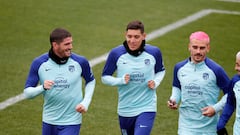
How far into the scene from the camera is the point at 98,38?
19.5 meters

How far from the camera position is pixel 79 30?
2023cm

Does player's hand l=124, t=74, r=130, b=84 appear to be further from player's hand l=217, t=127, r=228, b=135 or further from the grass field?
the grass field

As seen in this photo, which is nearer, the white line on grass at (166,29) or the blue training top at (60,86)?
the blue training top at (60,86)

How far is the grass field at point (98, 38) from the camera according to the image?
13469 mm

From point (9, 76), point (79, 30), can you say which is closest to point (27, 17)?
point (79, 30)

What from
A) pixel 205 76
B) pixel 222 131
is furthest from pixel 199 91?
pixel 222 131

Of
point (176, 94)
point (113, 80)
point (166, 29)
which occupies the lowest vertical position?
point (166, 29)

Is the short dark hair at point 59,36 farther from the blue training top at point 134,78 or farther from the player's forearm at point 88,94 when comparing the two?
the blue training top at point 134,78

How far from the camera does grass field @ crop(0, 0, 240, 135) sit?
13469 millimetres

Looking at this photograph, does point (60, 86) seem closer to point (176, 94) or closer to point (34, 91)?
point (34, 91)

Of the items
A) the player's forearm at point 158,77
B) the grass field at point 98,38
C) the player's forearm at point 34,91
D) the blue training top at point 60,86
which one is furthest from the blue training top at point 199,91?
the grass field at point 98,38

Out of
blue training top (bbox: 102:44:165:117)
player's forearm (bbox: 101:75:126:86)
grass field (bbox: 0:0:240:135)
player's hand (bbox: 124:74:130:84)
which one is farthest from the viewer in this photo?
grass field (bbox: 0:0:240:135)

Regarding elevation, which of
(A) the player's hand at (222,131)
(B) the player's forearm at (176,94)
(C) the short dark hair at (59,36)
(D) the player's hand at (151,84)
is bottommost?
(A) the player's hand at (222,131)

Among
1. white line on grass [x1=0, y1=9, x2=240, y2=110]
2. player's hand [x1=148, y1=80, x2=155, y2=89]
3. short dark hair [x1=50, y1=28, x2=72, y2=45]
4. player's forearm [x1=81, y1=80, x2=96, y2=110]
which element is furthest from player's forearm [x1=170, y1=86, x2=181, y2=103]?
white line on grass [x1=0, y1=9, x2=240, y2=110]
